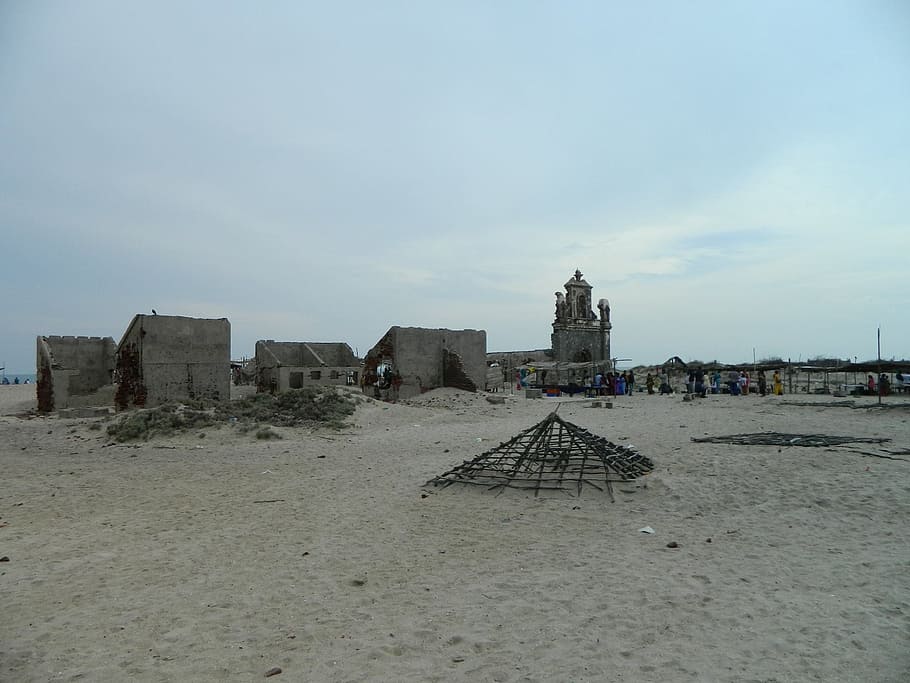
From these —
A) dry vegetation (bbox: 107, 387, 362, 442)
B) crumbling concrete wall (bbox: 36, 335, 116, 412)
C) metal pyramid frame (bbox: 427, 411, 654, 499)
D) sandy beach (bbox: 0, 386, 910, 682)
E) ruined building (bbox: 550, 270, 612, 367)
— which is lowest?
sandy beach (bbox: 0, 386, 910, 682)

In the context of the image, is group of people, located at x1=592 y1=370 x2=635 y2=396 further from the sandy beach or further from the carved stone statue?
the sandy beach

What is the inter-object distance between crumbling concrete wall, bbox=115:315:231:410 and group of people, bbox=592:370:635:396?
Result: 64.8ft

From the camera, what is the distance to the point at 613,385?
31.7m

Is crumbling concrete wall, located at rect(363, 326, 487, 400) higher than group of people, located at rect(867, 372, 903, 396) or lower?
higher

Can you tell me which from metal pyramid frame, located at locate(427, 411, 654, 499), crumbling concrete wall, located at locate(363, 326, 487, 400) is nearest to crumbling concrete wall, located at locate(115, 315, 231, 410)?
crumbling concrete wall, located at locate(363, 326, 487, 400)

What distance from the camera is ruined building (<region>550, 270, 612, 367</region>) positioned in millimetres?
44594

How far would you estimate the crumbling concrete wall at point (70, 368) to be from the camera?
20.4 meters

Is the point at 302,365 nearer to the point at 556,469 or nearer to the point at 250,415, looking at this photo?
the point at 250,415

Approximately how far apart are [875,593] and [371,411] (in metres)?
15.4

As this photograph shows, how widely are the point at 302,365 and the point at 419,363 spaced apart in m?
6.39

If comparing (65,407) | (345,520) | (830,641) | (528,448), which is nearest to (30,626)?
(345,520)

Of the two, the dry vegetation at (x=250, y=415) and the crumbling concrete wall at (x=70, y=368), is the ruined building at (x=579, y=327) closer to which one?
the dry vegetation at (x=250, y=415)

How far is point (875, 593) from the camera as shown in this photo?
16.9 ft

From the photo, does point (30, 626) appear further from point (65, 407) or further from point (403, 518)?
point (65, 407)
